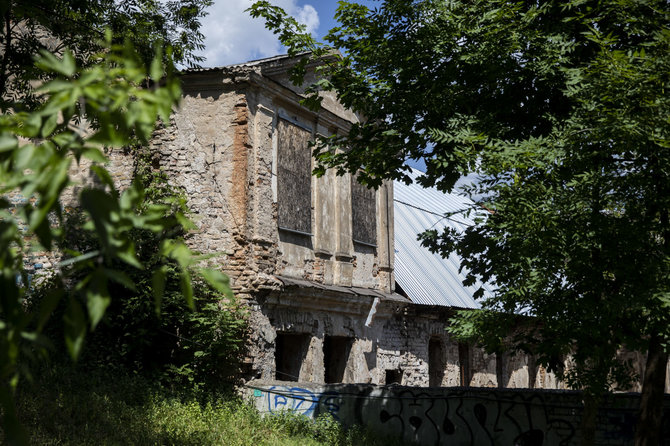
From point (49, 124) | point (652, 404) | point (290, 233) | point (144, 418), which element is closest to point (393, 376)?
point (290, 233)

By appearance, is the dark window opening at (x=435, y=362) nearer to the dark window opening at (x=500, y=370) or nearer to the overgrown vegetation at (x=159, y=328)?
the dark window opening at (x=500, y=370)

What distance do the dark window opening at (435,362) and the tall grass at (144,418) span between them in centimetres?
694

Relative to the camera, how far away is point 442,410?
12453 mm

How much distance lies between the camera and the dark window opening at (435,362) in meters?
18.5

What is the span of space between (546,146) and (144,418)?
20.9 feet

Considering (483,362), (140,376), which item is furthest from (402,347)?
(140,376)

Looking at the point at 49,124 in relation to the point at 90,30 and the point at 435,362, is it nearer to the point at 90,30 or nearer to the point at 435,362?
the point at 90,30

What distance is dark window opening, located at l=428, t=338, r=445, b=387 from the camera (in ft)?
60.6

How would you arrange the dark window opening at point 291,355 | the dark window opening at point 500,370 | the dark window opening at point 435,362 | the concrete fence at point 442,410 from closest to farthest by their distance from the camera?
1. the concrete fence at point 442,410
2. the dark window opening at point 291,355
3. the dark window opening at point 435,362
4. the dark window opening at point 500,370

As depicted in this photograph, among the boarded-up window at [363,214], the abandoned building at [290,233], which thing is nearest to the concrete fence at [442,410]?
the abandoned building at [290,233]

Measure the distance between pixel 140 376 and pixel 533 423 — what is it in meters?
6.88

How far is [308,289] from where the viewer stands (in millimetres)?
13133

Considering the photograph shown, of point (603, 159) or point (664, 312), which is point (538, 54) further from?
point (664, 312)

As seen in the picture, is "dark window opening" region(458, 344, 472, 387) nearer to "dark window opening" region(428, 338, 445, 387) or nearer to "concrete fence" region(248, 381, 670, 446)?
"dark window opening" region(428, 338, 445, 387)
